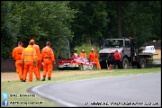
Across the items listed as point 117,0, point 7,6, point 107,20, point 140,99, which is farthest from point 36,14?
point 140,99

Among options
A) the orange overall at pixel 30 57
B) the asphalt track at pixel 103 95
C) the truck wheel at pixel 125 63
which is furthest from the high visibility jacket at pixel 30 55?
the truck wheel at pixel 125 63

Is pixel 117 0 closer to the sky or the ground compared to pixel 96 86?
closer to the sky

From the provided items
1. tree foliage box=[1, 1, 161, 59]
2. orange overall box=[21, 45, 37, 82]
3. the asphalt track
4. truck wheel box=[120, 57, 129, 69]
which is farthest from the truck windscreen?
the asphalt track

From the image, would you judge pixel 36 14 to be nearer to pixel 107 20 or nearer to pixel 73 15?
pixel 73 15

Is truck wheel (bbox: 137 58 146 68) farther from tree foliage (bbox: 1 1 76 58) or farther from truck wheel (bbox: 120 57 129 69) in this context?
tree foliage (bbox: 1 1 76 58)

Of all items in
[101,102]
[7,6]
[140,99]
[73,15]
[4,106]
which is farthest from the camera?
[73,15]

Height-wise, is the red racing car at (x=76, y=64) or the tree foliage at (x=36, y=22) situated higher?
the tree foliage at (x=36, y=22)

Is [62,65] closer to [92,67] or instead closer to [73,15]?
[92,67]

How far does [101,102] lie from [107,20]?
32.2 metres

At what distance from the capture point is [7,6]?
31.4 m

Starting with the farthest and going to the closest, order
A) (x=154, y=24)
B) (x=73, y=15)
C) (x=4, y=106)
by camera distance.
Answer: (x=154, y=24), (x=73, y=15), (x=4, y=106)

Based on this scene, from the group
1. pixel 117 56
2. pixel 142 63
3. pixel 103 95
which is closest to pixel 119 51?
pixel 117 56

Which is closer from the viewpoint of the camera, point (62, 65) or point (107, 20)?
point (62, 65)

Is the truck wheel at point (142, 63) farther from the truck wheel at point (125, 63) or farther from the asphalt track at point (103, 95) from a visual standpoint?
the asphalt track at point (103, 95)
